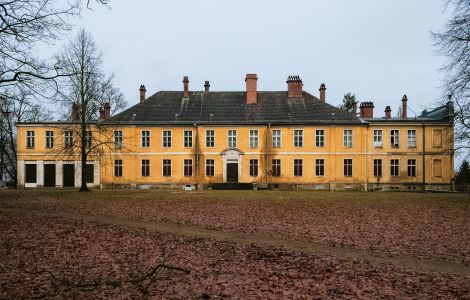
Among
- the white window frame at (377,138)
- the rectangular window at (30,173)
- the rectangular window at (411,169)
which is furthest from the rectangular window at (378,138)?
the rectangular window at (30,173)

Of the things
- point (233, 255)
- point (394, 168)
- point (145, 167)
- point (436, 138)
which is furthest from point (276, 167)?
point (233, 255)

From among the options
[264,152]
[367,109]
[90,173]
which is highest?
[367,109]

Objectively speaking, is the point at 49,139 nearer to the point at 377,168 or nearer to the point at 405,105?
the point at 377,168

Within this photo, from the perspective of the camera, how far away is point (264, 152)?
36.4 meters

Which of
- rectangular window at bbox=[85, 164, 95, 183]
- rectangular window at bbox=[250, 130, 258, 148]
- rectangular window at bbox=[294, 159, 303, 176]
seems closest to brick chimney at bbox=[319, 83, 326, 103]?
rectangular window at bbox=[294, 159, 303, 176]

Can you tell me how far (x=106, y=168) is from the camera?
36.6m

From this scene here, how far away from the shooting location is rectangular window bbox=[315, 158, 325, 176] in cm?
3638

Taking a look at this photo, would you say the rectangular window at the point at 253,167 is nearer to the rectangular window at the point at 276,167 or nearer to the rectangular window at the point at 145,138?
the rectangular window at the point at 276,167

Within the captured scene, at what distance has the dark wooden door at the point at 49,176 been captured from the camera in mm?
37281

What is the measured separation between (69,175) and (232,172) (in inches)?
602

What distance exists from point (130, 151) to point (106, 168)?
2.79 metres

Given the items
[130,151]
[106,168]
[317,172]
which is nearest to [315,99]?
[317,172]

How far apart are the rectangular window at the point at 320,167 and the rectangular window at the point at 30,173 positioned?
26.1 metres

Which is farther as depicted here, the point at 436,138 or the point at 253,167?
the point at 436,138
